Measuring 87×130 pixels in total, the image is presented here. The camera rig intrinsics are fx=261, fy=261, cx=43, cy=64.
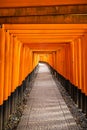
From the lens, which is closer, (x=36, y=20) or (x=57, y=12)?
(x=57, y=12)

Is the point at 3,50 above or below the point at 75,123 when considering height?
above

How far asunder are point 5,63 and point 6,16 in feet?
5.34

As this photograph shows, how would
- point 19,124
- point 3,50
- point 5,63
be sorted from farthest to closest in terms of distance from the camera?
1. point 19,124
2. point 5,63
3. point 3,50

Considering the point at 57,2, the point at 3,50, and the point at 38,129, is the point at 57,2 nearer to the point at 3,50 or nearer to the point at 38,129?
the point at 3,50

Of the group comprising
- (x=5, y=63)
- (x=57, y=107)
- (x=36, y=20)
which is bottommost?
(x=57, y=107)

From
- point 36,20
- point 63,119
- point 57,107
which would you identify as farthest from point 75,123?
point 36,20

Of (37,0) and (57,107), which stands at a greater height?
(37,0)

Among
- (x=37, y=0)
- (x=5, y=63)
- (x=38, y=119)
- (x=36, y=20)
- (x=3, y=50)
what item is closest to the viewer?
(x=37, y=0)

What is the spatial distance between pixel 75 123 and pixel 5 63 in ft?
9.50

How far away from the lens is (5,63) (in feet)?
24.3

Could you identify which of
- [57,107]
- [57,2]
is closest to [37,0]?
[57,2]

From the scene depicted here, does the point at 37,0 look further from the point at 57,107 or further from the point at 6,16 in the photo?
the point at 57,107

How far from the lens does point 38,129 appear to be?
755 cm

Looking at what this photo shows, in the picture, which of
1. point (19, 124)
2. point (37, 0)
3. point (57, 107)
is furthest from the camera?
point (57, 107)
